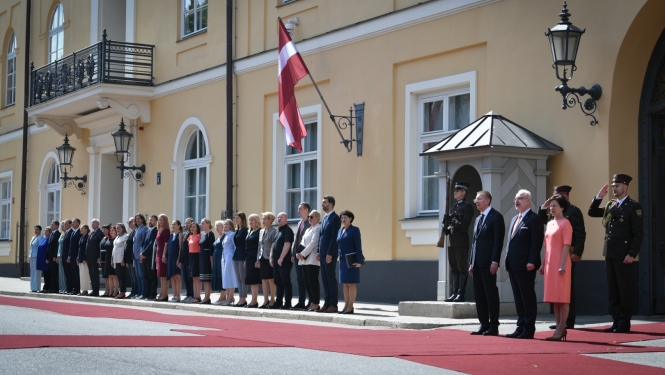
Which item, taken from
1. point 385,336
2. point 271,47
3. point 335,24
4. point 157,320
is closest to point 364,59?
point 335,24

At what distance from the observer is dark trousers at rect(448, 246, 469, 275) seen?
1486 centimetres

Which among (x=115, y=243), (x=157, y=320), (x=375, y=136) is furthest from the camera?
(x=115, y=243)

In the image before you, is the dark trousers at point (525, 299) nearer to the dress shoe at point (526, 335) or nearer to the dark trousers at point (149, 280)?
the dress shoe at point (526, 335)

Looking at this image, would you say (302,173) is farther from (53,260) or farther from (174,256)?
(53,260)

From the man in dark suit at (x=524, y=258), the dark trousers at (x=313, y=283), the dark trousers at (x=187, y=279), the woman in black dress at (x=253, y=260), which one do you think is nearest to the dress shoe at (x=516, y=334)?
the man in dark suit at (x=524, y=258)

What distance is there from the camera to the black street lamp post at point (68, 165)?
93.8 ft

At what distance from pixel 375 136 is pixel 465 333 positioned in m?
7.02

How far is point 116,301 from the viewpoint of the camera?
21.0m

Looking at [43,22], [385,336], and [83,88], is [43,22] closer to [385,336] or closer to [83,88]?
[83,88]

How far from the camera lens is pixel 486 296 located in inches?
479

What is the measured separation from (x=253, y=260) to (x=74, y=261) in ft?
24.2

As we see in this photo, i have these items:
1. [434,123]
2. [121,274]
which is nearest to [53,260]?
[121,274]

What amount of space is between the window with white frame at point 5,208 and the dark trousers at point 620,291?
25.8 metres

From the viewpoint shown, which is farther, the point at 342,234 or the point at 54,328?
the point at 342,234
